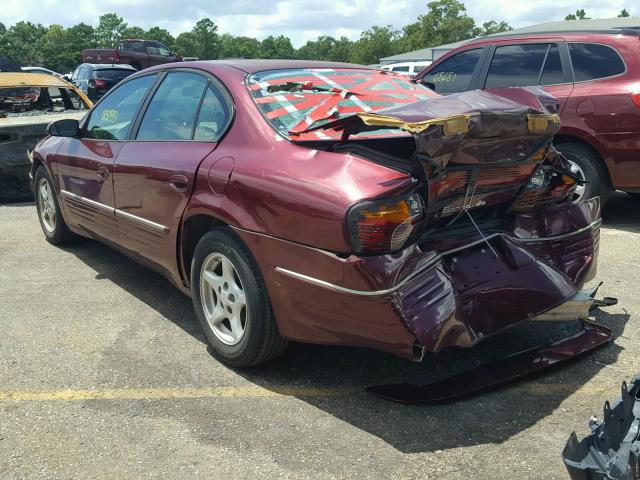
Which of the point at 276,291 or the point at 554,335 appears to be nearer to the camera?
the point at 276,291

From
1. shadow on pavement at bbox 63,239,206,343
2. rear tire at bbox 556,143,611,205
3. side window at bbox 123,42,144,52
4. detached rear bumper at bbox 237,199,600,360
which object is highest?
side window at bbox 123,42,144,52

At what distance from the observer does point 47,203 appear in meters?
6.01

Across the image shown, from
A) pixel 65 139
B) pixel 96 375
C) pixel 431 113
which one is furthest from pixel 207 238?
pixel 65 139

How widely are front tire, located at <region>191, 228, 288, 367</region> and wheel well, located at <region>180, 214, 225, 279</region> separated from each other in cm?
16

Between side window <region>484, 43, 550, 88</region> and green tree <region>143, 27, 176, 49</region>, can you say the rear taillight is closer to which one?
side window <region>484, 43, 550, 88</region>

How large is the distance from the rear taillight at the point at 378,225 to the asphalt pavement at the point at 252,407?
819 mm

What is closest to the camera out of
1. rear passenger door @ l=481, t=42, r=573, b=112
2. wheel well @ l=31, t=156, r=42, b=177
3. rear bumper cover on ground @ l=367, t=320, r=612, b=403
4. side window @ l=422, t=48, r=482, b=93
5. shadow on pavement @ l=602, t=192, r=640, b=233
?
rear bumper cover on ground @ l=367, t=320, r=612, b=403

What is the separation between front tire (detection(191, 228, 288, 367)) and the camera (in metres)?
3.30

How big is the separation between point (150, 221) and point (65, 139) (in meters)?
1.84

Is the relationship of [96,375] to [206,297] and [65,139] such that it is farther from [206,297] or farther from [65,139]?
[65,139]

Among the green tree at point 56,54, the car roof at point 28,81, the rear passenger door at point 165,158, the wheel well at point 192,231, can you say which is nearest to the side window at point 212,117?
the rear passenger door at point 165,158

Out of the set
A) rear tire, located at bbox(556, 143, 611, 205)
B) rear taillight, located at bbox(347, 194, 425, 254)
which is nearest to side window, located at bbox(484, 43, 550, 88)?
rear tire, located at bbox(556, 143, 611, 205)

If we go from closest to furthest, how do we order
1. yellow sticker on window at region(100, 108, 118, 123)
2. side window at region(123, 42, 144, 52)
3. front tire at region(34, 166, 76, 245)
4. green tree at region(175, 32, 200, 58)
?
yellow sticker on window at region(100, 108, 118, 123), front tire at region(34, 166, 76, 245), side window at region(123, 42, 144, 52), green tree at region(175, 32, 200, 58)

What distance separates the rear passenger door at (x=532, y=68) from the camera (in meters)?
6.64
